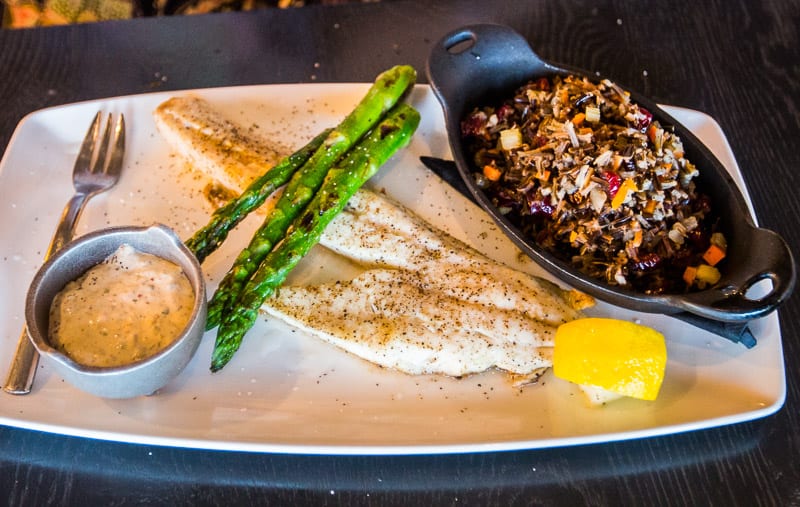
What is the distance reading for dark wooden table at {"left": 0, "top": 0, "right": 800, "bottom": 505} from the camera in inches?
90.1

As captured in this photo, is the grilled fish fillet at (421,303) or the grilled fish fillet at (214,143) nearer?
the grilled fish fillet at (421,303)

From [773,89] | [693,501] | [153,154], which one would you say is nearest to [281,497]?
[693,501]

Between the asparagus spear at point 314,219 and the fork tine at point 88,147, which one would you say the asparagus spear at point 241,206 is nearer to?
the asparagus spear at point 314,219

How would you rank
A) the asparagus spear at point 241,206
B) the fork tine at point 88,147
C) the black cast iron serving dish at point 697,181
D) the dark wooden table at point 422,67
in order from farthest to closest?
the fork tine at point 88,147
the asparagus spear at point 241,206
the dark wooden table at point 422,67
the black cast iron serving dish at point 697,181

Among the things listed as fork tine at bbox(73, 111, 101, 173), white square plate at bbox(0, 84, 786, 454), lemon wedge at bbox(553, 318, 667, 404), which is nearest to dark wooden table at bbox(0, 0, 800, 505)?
white square plate at bbox(0, 84, 786, 454)

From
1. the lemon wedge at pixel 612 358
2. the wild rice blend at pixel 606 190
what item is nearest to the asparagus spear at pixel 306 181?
the wild rice blend at pixel 606 190

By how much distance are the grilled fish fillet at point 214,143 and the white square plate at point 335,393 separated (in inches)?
6.7

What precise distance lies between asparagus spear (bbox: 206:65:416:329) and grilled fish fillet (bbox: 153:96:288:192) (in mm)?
217

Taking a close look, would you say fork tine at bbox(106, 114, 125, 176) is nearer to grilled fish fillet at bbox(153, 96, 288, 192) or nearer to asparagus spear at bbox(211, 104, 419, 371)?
grilled fish fillet at bbox(153, 96, 288, 192)

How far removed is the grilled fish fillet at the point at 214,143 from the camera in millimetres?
2816

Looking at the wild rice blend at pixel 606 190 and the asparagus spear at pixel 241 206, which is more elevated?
the wild rice blend at pixel 606 190

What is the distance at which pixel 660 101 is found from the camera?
134 inches

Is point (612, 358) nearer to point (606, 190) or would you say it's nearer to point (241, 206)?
point (606, 190)

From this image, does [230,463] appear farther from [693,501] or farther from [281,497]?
[693,501]
